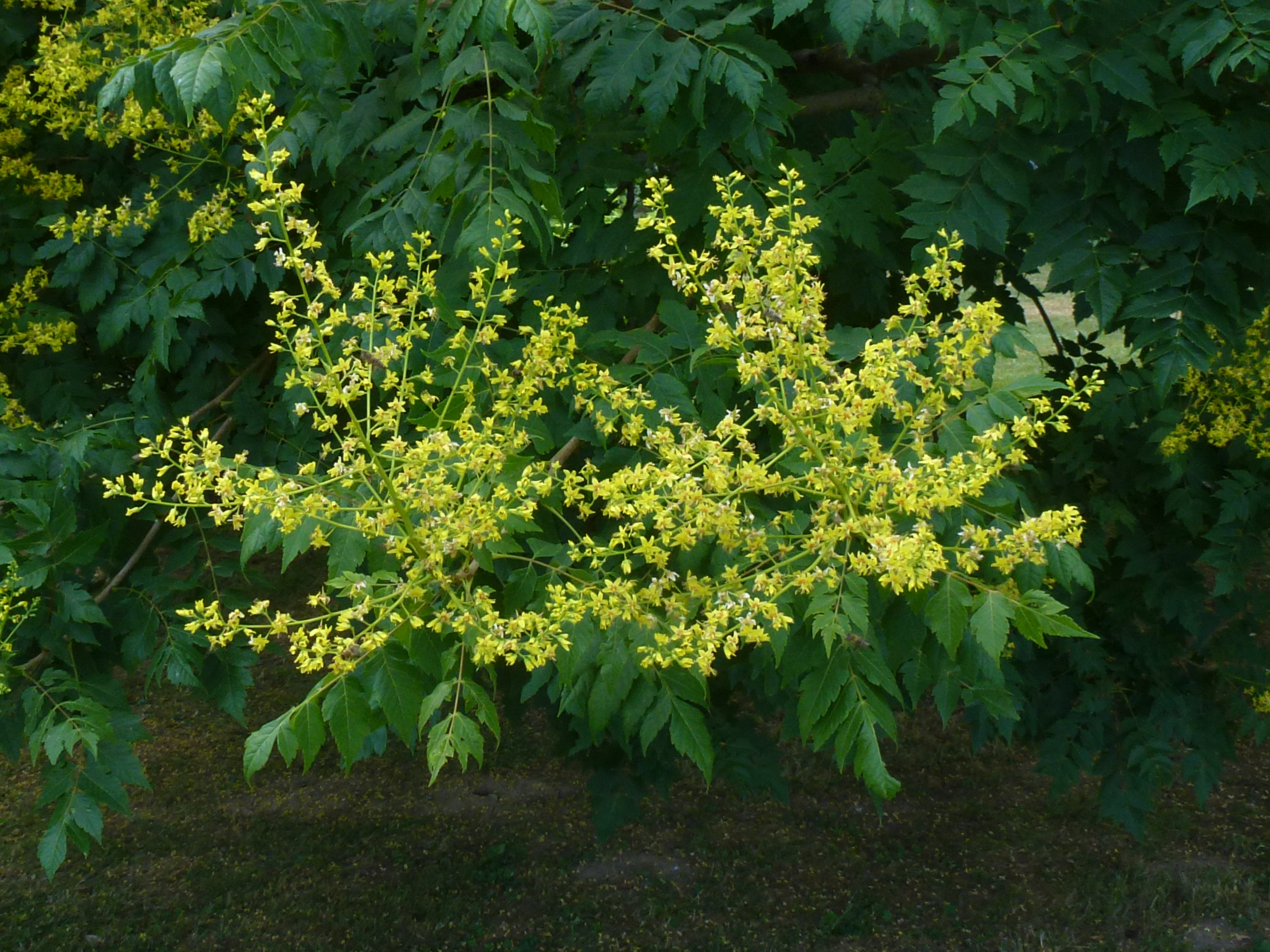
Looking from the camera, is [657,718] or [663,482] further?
[657,718]

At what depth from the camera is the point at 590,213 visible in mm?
3156

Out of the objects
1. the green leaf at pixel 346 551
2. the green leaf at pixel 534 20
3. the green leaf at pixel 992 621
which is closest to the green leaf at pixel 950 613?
the green leaf at pixel 992 621

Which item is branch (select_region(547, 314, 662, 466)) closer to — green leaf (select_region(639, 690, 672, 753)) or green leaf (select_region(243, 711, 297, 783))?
green leaf (select_region(639, 690, 672, 753))

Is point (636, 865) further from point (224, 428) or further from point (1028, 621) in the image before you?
point (1028, 621)

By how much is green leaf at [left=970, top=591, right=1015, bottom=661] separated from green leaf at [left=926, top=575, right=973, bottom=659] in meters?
0.02

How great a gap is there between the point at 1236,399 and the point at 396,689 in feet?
9.77

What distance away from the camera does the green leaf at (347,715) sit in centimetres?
206

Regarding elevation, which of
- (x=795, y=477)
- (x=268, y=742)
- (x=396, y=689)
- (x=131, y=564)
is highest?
(x=795, y=477)

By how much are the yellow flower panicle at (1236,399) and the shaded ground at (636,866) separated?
8.33ft

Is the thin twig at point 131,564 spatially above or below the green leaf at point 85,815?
above

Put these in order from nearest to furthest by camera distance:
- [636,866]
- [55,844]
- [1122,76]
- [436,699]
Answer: [436,699]
[1122,76]
[55,844]
[636,866]

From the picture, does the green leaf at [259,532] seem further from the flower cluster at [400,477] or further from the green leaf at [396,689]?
the green leaf at [396,689]

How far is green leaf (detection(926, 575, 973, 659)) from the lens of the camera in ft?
6.56

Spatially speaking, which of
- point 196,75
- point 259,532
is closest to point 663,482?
point 259,532
